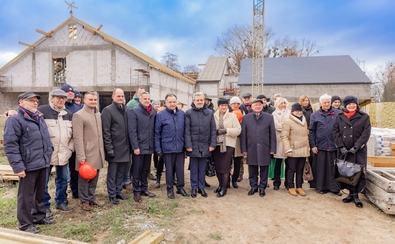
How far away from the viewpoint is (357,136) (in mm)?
4527

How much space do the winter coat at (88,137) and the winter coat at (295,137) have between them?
3.26 metres

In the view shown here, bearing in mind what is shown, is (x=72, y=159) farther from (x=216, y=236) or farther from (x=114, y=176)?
(x=216, y=236)

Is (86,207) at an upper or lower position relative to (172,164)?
lower

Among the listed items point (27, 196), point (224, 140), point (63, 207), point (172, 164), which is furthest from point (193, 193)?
point (27, 196)

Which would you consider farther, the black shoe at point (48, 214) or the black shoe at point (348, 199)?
the black shoe at point (348, 199)

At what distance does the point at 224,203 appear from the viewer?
4645 millimetres

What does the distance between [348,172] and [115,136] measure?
3886 mm

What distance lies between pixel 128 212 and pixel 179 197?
3.50ft

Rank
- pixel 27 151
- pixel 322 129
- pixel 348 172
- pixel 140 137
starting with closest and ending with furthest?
pixel 27 151
pixel 348 172
pixel 140 137
pixel 322 129

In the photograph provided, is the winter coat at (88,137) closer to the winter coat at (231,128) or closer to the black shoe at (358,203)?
the winter coat at (231,128)

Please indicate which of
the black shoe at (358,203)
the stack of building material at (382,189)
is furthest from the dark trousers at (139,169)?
the stack of building material at (382,189)

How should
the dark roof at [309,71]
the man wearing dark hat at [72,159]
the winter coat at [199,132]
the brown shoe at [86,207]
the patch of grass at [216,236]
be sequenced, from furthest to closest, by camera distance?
the dark roof at [309,71] < the winter coat at [199,132] < the man wearing dark hat at [72,159] < the brown shoe at [86,207] < the patch of grass at [216,236]

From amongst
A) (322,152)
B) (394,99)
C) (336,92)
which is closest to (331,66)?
(336,92)

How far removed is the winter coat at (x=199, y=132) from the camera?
189 inches
